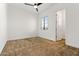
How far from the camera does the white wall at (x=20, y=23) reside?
5.65m

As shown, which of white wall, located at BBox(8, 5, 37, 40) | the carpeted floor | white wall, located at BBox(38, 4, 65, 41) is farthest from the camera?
white wall, located at BBox(8, 5, 37, 40)

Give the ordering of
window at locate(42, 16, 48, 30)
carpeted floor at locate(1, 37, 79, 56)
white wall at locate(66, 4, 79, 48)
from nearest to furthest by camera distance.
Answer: carpeted floor at locate(1, 37, 79, 56)
white wall at locate(66, 4, 79, 48)
window at locate(42, 16, 48, 30)

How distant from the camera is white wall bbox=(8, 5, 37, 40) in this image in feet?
18.5

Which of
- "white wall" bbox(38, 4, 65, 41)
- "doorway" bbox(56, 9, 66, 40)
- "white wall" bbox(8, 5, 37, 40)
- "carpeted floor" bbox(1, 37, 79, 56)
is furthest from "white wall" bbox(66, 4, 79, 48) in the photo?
"white wall" bbox(8, 5, 37, 40)

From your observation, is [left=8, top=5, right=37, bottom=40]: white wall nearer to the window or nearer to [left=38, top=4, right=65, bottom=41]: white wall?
the window

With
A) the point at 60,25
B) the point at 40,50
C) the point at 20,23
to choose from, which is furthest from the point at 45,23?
the point at 40,50

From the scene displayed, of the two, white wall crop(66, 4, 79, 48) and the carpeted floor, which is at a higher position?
white wall crop(66, 4, 79, 48)

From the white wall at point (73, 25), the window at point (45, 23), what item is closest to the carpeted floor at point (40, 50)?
the white wall at point (73, 25)

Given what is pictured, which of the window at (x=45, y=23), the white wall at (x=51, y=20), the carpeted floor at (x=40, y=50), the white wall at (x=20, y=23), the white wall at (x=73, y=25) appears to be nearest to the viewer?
the carpeted floor at (x=40, y=50)

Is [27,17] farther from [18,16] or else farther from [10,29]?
[10,29]

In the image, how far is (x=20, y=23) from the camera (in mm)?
6016

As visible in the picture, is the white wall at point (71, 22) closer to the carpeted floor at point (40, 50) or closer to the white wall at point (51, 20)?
the white wall at point (51, 20)

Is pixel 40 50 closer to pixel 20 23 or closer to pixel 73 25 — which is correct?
pixel 73 25

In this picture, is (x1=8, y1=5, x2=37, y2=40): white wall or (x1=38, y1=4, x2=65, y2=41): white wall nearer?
(x1=38, y1=4, x2=65, y2=41): white wall
